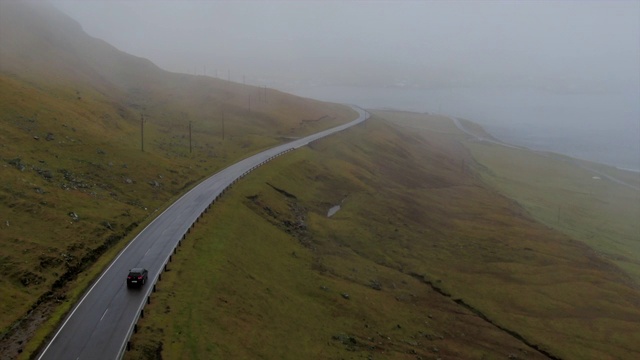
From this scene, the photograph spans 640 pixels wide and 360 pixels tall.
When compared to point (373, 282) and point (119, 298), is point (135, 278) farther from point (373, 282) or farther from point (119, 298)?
point (373, 282)

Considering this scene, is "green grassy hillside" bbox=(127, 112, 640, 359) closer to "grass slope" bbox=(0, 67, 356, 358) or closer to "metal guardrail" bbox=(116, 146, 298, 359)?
"metal guardrail" bbox=(116, 146, 298, 359)

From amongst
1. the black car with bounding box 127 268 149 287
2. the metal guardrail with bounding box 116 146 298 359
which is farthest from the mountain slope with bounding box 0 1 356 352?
the metal guardrail with bounding box 116 146 298 359

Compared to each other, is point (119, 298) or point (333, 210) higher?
point (333, 210)

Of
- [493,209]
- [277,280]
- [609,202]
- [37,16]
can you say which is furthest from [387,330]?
[37,16]

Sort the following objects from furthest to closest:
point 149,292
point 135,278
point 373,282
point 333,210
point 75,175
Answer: point 333,210 → point 75,175 → point 373,282 → point 135,278 → point 149,292

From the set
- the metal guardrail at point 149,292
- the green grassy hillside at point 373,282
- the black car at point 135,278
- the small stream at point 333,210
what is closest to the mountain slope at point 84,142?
the black car at point 135,278

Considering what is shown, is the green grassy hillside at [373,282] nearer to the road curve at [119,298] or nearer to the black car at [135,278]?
the road curve at [119,298]

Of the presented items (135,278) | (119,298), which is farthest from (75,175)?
(119,298)
